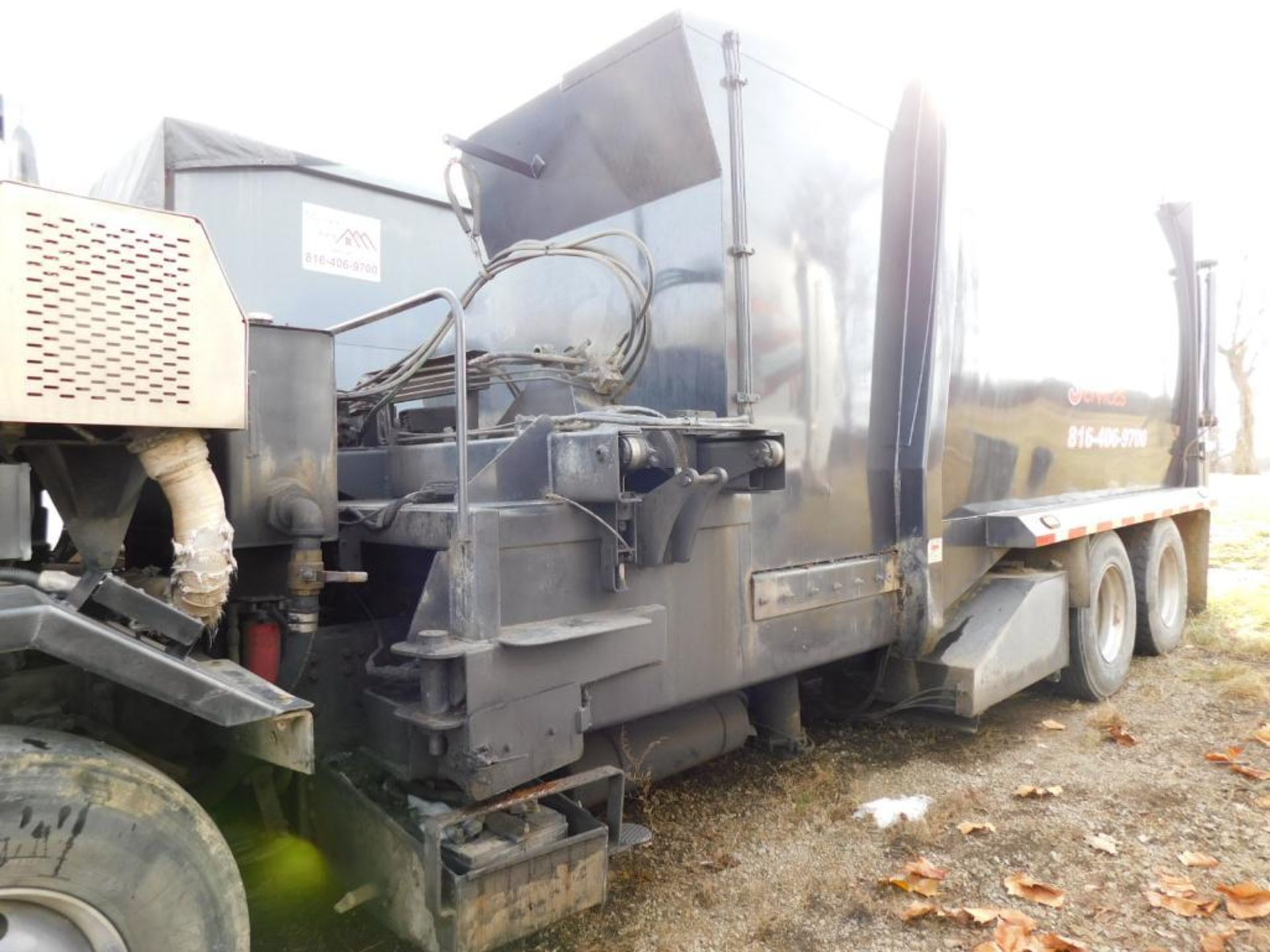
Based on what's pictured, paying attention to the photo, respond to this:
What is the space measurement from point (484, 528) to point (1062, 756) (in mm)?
3181

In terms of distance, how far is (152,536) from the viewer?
273 centimetres

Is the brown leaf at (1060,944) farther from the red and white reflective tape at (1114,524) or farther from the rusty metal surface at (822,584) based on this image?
the red and white reflective tape at (1114,524)

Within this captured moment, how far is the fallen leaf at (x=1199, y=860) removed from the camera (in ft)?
9.94

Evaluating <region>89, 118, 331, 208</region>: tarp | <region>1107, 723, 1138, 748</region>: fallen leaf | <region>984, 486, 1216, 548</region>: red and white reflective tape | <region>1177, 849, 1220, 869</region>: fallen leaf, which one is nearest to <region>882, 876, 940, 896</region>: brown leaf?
<region>1177, 849, 1220, 869</region>: fallen leaf

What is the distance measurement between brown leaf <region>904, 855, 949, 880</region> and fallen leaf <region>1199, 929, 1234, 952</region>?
2.33 ft

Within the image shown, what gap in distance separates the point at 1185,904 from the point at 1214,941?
0.66 feet

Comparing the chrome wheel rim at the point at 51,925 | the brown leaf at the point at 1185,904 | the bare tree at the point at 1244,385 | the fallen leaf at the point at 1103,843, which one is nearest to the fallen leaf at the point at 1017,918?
the brown leaf at the point at 1185,904

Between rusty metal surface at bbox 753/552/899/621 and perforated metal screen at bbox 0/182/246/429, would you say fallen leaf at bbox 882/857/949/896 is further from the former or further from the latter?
perforated metal screen at bbox 0/182/246/429

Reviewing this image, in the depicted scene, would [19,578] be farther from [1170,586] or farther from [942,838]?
[1170,586]

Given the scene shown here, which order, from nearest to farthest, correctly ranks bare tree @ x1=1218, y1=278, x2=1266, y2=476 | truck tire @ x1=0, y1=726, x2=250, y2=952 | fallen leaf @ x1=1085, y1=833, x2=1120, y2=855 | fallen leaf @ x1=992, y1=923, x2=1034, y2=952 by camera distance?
truck tire @ x1=0, y1=726, x2=250, y2=952
fallen leaf @ x1=992, y1=923, x2=1034, y2=952
fallen leaf @ x1=1085, y1=833, x2=1120, y2=855
bare tree @ x1=1218, y1=278, x2=1266, y2=476

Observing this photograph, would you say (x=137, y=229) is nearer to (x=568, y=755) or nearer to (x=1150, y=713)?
(x=568, y=755)

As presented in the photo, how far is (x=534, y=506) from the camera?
98.0 inches

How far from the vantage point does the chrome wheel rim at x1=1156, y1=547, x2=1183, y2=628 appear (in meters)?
6.19

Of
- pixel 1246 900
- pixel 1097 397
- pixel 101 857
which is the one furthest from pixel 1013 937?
pixel 1097 397
